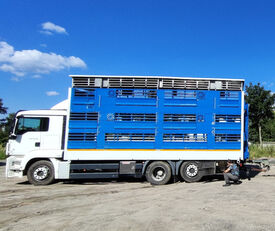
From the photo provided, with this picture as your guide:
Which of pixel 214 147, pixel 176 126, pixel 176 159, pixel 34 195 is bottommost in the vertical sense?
pixel 34 195

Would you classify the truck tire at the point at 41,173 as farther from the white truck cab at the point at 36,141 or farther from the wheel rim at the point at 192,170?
the wheel rim at the point at 192,170

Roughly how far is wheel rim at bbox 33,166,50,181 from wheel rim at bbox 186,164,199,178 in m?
5.52

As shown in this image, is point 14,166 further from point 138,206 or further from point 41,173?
point 138,206

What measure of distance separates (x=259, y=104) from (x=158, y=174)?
63.9ft

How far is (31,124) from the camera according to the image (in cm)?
880

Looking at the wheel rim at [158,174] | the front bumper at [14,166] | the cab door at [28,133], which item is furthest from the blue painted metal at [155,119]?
the front bumper at [14,166]

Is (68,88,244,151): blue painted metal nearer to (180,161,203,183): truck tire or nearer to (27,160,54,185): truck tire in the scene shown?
(180,161,203,183): truck tire

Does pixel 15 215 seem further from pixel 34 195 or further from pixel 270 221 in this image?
pixel 270 221

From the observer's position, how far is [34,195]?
23.3 feet

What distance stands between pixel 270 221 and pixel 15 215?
5.78 meters

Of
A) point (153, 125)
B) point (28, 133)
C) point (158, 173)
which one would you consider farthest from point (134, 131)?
point (28, 133)

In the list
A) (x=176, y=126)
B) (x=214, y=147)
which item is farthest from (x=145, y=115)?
(x=214, y=147)

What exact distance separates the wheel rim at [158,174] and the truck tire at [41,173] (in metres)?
4.00

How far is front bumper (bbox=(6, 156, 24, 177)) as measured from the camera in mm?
8438
